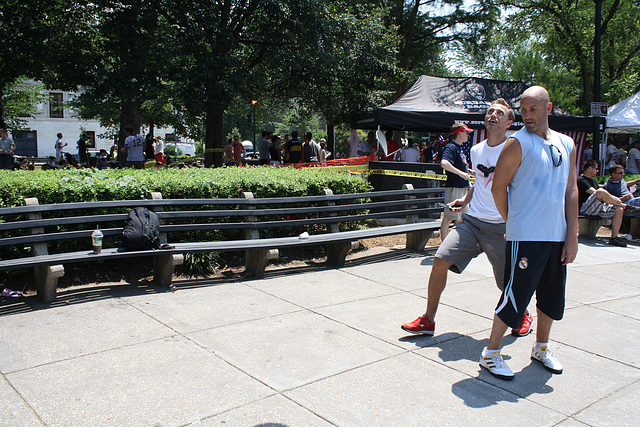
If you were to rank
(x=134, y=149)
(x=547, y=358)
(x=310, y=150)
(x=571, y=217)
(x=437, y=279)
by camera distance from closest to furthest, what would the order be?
1. (x=571, y=217)
2. (x=547, y=358)
3. (x=437, y=279)
4. (x=134, y=149)
5. (x=310, y=150)

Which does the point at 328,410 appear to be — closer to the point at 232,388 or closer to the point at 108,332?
the point at 232,388

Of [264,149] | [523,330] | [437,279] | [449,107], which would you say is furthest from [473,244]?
[264,149]

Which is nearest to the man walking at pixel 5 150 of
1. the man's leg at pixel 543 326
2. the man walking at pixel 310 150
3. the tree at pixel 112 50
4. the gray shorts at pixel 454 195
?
the tree at pixel 112 50

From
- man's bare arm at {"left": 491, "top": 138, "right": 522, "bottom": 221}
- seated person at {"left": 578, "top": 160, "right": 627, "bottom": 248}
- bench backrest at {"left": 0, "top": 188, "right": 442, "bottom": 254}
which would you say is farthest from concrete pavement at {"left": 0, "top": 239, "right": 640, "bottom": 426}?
seated person at {"left": 578, "top": 160, "right": 627, "bottom": 248}

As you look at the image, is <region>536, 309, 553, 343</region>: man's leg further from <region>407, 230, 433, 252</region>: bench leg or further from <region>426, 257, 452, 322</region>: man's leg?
<region>407, 230, 433, 252</region>: bench leg

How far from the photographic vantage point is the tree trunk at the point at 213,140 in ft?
54.1

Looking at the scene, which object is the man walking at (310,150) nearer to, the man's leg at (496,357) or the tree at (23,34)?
the tree at (23,34)

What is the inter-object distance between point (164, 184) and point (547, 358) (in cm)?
456

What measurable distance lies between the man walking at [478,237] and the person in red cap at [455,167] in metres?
2.30

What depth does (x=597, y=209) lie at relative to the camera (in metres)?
9.87

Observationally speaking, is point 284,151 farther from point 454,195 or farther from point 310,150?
point 454,195

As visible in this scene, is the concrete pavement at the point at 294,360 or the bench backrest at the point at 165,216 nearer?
the concrete pavement at the point at 294,360

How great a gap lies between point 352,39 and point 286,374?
14066 millimetres

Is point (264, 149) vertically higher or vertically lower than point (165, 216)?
higher
